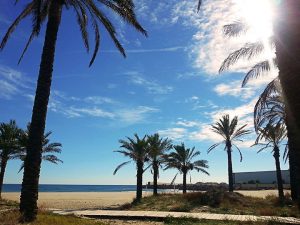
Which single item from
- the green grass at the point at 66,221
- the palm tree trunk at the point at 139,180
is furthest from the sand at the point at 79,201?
the green grass at the point at 66,221

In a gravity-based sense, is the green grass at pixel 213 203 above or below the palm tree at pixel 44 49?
below

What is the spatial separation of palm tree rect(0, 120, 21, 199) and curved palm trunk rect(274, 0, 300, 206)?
3246 centimetres

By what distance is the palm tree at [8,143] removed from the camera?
36.2m

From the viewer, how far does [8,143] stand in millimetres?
36688

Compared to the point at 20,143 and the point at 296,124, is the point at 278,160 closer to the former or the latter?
the point at 20,143

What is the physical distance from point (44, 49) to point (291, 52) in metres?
10.3

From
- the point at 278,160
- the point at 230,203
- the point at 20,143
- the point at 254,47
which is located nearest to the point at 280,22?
the point at 254,47

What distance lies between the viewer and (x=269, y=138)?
34719mm

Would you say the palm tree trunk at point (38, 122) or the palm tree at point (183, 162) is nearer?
the palm tree trunk at point (38, 122)

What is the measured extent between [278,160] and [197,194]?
31.3 feet

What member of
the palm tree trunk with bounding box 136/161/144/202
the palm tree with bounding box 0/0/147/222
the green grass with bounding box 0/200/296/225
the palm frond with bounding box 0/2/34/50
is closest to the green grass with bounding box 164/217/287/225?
the green grass with bounding box 0/200/296/225

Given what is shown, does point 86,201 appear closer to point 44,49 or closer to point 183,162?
point 183,162

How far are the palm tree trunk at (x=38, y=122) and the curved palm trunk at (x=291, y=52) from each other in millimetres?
9336

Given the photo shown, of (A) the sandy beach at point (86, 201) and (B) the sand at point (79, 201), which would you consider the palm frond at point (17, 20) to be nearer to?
(B) the sand at point (79, 201)
